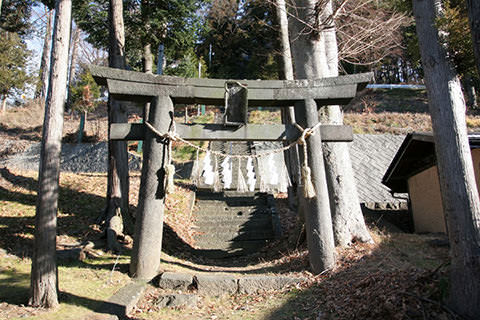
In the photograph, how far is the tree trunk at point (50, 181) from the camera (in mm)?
3996

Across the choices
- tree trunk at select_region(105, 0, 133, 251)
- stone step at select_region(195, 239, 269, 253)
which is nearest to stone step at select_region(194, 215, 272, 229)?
stone step at select_region(195, 239, 269, 253)

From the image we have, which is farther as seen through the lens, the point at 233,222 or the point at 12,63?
the point at 12,63

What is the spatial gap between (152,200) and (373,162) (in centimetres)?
1543

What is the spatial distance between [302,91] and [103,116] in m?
28.8

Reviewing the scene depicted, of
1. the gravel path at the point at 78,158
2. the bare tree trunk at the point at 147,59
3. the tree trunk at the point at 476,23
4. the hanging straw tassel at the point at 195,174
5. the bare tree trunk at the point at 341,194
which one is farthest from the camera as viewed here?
the gravel path at the point at 78,158

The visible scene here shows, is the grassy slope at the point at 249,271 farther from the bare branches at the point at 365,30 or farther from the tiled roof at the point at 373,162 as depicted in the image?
the tiled roof at the point at 373,162

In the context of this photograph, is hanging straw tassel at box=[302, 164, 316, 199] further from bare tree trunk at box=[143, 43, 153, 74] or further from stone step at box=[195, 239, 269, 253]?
bare tree trunk at box=[143, 43, 153, 74]

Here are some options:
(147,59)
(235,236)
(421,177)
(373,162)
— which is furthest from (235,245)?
(373,162)

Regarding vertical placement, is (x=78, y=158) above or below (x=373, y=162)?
above

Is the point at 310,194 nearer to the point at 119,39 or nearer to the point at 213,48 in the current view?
the point at 119,39

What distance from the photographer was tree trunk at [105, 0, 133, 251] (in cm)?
766

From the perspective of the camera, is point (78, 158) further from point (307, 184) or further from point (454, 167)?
point (454, 167)

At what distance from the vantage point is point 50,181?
4.14 m

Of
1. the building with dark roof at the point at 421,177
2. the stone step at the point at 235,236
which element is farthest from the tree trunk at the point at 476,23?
the stone step at the point at 235,236
